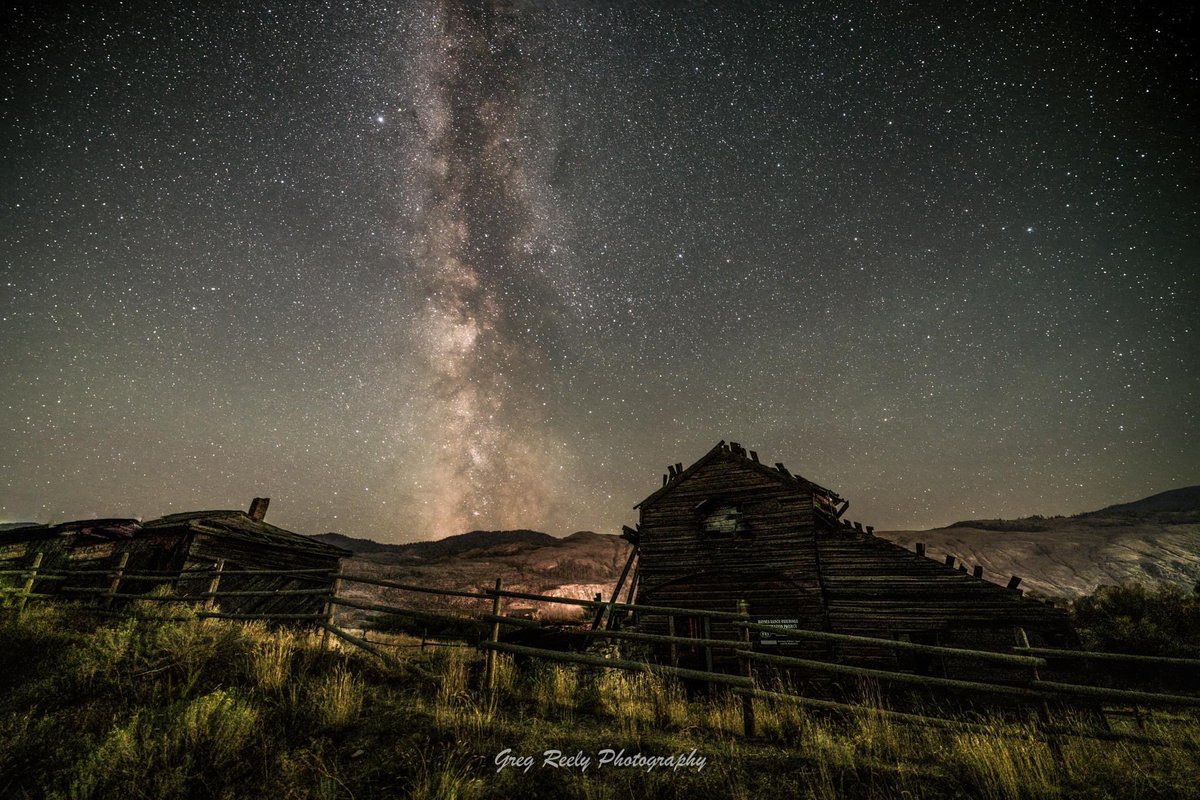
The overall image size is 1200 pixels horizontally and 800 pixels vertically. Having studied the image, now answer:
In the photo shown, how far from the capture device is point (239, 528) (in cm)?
1752

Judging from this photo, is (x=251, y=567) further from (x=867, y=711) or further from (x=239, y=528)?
(x=867, y=711)

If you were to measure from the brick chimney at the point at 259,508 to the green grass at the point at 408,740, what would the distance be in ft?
50.0

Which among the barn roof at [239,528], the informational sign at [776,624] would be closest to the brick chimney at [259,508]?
the barn roof at [239,528]

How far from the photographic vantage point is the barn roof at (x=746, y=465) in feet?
56.9

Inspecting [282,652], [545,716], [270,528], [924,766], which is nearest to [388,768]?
[545,716]

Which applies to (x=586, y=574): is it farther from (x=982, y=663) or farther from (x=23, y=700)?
(x=23, y=700)

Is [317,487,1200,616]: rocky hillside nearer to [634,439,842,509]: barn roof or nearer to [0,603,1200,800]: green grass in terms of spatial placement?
[634,439,842,509]: barn roof

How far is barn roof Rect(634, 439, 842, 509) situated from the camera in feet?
56.9

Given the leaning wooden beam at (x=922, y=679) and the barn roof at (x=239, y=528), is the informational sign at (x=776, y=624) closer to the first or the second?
the leaning wooden beam at (x=922, y=679)

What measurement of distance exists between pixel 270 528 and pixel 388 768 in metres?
19.0

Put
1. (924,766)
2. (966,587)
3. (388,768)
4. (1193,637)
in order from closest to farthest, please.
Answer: (388,768)
(924,766)
(966,587)
(1193,637)

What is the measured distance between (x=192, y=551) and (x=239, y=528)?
183cm

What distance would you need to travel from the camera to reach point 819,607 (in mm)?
15242

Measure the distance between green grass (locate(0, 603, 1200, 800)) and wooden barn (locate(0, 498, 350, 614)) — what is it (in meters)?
9.18
